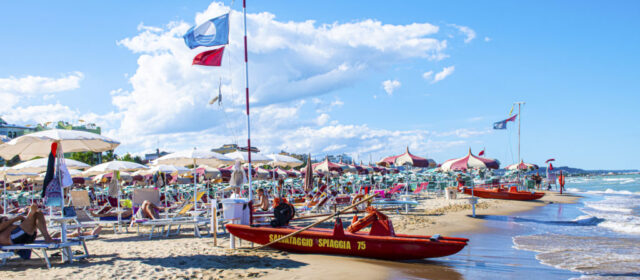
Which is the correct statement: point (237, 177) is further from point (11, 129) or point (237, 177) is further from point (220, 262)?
point (11, 129)

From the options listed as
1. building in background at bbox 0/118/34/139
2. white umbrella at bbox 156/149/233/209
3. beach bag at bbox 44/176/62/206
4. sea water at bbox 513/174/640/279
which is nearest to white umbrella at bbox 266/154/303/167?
white umbrella at bbox 156/149/233/209

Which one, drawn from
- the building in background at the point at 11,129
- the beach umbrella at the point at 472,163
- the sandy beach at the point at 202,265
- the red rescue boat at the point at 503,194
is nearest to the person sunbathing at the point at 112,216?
the sandy beach at the point at 202,265

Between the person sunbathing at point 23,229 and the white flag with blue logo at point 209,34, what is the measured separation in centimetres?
464

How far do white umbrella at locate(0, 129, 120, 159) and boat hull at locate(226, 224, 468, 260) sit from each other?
113 inches

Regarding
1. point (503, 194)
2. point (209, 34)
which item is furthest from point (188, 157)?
point (503, 194)

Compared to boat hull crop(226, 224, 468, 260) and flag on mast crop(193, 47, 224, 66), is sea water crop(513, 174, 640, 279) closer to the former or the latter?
boat hull crop(226, 224, 468, 260)

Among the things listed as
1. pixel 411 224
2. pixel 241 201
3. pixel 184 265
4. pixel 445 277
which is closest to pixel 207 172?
pixel 411 224

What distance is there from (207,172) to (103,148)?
1517 cm

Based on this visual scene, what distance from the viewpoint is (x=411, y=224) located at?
12.3 m

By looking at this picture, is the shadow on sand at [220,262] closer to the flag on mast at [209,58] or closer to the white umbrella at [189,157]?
the flag on mast at [209,58]

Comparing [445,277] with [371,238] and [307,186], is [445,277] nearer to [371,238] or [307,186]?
[371,238]

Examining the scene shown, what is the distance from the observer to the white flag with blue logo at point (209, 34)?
31.6 ft

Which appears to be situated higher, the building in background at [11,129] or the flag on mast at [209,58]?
the building in background at [11,129]

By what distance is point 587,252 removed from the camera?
9.14 metres
